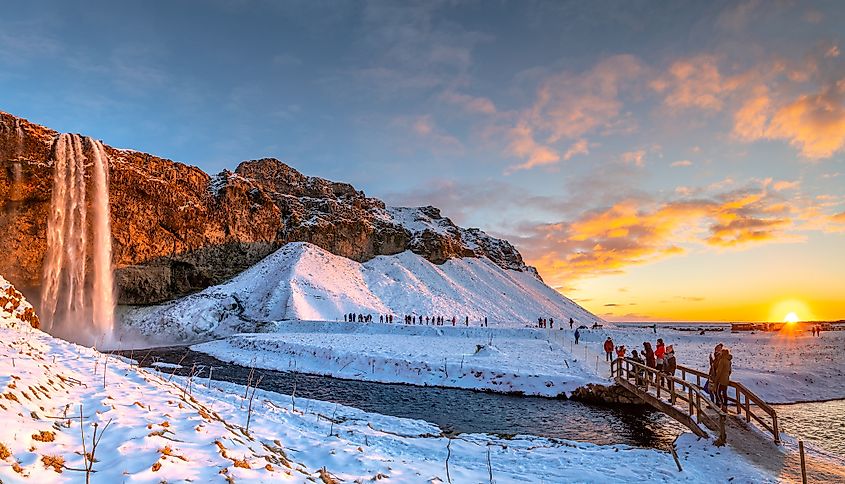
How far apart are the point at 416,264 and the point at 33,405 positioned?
7093cm

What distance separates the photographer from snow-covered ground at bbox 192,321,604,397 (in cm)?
2062

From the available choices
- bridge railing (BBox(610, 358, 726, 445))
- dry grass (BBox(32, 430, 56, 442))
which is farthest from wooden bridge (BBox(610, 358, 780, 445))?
dry grass (BBox(32, 430, 56, 442))

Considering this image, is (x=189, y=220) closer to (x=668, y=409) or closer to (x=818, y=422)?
(x=668, y=409)

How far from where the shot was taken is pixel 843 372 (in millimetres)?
24641

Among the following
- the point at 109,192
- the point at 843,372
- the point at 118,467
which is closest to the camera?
the point at 118,467

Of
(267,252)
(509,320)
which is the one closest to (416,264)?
(509,320)

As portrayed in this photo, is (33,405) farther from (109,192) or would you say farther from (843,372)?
(109,192)

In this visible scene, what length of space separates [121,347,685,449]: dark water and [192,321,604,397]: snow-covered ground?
3.50 feet

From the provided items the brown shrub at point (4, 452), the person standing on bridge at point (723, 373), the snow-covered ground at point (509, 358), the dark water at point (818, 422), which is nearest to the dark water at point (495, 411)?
the snow-covered ground at point (509, 358)

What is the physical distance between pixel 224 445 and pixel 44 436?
6.58 feet

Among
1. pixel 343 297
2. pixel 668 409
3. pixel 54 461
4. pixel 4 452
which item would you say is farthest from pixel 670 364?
pixel 343 297

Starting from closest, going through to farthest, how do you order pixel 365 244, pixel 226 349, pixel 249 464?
pixel 249 464
pixel 226 349
pixel 365 244

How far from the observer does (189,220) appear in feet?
178

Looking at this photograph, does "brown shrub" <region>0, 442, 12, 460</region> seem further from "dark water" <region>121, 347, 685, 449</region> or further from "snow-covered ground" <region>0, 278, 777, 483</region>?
"dark water" <region>121, 347, 685, 449</region>
